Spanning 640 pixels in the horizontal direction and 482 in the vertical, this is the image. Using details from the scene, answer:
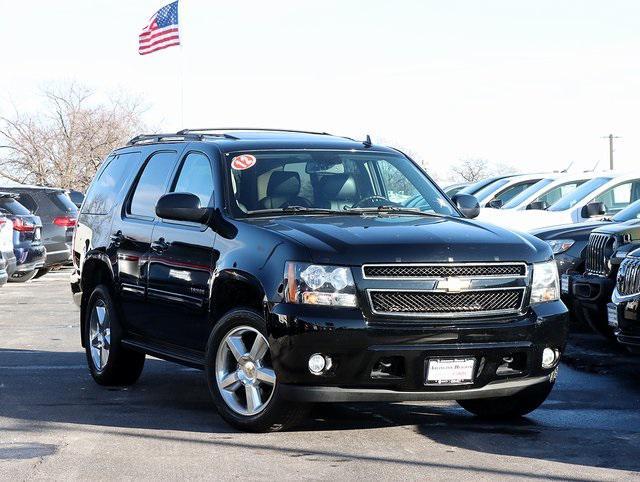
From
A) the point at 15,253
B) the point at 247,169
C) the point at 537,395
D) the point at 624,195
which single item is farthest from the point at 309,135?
the point at 15,253

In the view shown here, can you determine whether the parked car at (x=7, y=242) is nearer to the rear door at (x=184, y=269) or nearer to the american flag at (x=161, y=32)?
the rear door at (x=184, y=269)

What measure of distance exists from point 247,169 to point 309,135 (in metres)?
1.12

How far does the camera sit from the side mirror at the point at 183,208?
27.0ft

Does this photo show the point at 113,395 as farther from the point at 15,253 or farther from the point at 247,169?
the point at 15,253

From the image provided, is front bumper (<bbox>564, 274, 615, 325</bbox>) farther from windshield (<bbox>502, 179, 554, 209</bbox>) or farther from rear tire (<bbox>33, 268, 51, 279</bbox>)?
rear tire (<bbox>33, 268, 51, 279</bbox>)

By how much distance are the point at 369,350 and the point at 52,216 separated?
1733cm

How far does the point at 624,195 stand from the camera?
18.4m

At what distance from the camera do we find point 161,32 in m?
35.3

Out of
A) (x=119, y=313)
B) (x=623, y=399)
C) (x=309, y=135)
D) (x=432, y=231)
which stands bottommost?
(x=623, y=399)

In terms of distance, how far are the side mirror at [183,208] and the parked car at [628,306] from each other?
10.9 feet

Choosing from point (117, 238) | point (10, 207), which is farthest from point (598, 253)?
point (10, 207)

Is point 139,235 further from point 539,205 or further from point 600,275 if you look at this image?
point 539,205

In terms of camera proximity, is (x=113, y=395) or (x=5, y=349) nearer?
(x=113, y=395)

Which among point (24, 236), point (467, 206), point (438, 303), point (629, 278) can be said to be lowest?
point (24, 236)
